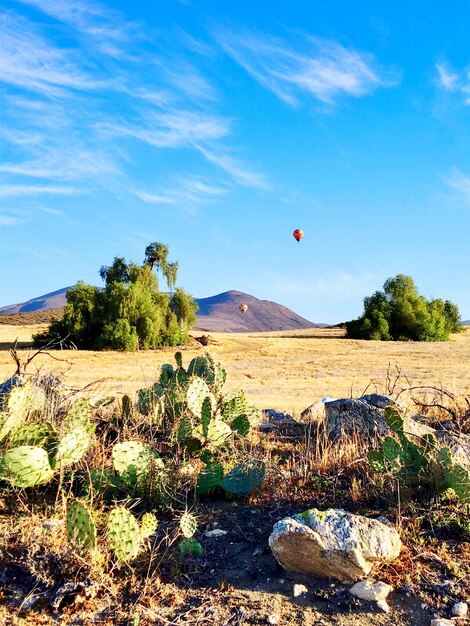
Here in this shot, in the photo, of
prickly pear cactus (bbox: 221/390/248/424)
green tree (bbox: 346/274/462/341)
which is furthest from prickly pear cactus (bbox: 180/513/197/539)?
green tree (bbox: 346/274/462/341)

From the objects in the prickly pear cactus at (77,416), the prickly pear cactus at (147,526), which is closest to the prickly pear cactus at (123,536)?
the prickly pear cactus at (147,526)

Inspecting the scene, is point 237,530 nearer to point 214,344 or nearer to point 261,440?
point 261,440

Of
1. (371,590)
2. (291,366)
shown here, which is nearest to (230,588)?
(371,590)

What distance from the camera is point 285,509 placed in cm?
454

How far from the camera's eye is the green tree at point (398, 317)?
56.9 m

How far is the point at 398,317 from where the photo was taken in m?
57.8

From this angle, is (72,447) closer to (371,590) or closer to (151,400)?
(151,400)

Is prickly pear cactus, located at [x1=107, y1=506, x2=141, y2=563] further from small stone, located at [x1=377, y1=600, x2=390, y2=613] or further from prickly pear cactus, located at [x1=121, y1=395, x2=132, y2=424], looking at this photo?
prickly pear cactus, located at [x1=121, y1=395, x2=132, y2=424]

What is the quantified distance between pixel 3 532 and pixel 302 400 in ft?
37.7

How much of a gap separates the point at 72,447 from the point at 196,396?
1444 mm

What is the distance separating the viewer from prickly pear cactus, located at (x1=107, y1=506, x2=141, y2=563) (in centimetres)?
356

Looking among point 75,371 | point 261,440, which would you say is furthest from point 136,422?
point 75,371

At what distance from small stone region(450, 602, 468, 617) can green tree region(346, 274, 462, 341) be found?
54.4 m

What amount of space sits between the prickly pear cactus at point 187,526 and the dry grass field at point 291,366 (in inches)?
376
